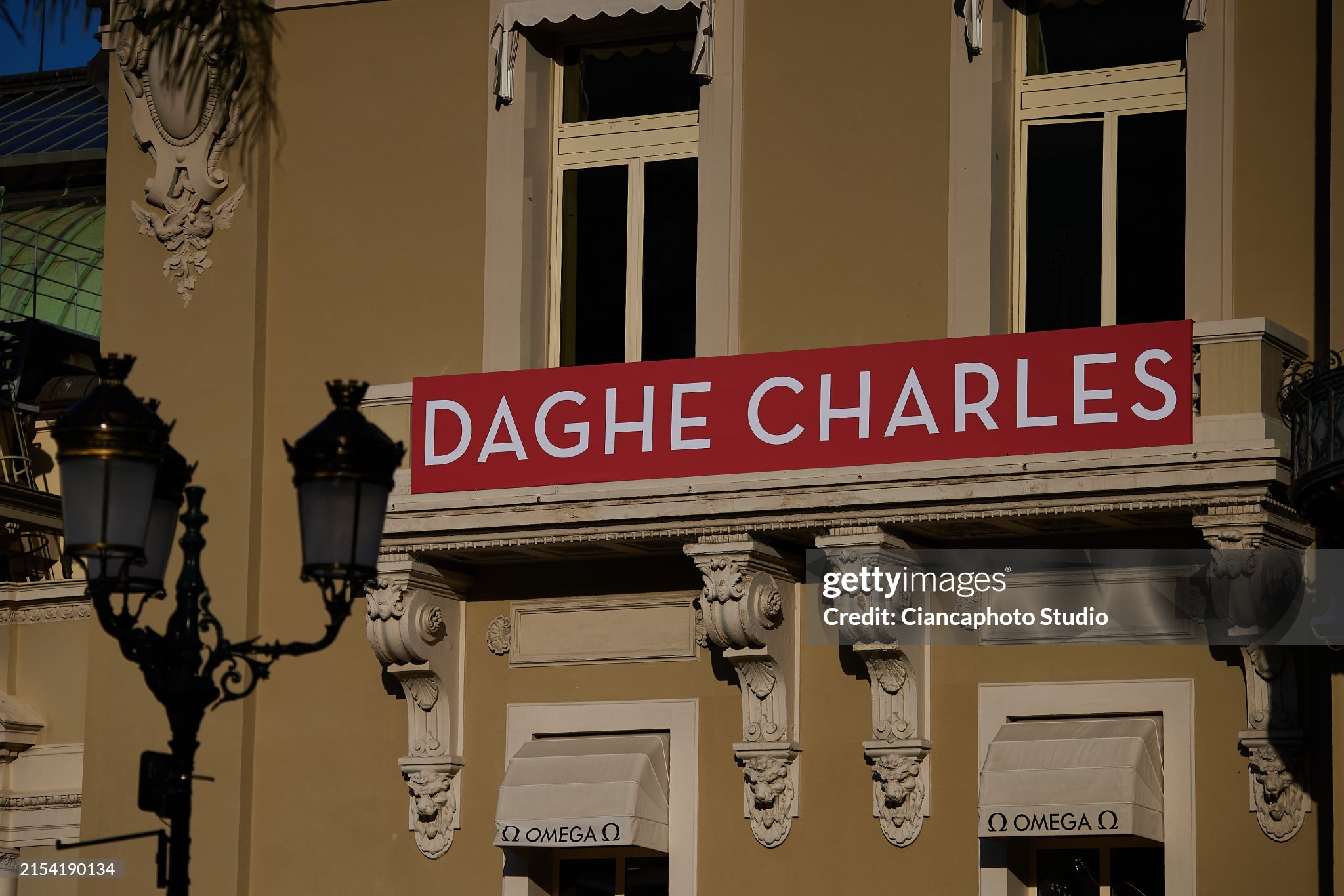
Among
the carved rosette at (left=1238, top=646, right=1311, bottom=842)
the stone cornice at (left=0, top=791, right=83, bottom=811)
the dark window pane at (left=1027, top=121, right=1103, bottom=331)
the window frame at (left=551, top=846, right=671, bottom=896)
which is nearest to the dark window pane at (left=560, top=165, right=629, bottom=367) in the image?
the dark window pane at (left=1027, top=121, right=1103, bottom=331)

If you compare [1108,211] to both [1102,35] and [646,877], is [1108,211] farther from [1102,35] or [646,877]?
[646,877]

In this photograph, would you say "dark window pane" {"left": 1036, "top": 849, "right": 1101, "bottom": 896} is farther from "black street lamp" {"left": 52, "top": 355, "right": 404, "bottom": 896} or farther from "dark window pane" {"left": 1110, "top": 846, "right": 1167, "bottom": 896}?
"black street lamp" {"left": 52, "top": 355, "right": 404, "bottom": 896}

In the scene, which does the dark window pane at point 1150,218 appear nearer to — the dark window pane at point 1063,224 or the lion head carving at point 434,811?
the dark window pane at point 1063,224

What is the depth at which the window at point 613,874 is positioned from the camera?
49.6ft

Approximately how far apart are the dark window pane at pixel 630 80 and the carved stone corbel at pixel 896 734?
11.7 ft

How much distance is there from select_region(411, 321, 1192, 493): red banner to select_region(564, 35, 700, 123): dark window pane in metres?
2.26

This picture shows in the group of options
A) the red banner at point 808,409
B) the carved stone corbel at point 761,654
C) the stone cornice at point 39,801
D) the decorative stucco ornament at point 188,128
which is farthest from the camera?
the stone cornice at point 39,801

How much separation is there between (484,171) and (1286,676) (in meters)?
6.17

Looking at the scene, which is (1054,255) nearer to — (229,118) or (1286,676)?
(1286,676)

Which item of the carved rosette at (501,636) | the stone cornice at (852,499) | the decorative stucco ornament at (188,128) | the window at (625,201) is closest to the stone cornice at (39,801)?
the carved rosette at (501,636)

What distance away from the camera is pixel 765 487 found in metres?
14.0

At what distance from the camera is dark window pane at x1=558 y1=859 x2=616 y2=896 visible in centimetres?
1533

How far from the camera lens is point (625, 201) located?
632 inches

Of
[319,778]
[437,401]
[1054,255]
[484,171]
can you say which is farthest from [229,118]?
[1054,255]
